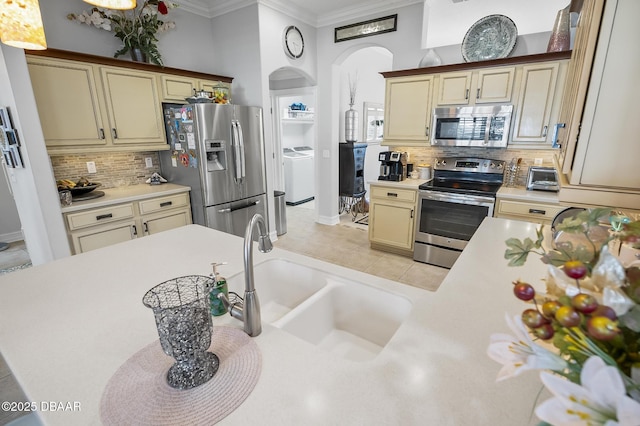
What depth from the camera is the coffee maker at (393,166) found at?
3.65 m

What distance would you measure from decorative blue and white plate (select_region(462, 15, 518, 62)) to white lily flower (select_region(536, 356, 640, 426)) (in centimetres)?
351

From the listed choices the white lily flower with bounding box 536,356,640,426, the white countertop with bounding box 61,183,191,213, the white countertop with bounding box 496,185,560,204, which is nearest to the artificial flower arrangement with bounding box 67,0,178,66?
the white countertop with bounding box 61,183,191,213

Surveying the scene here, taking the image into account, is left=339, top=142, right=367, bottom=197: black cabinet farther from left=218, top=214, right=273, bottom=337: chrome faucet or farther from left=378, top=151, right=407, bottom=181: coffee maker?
left=218, top=214, right=273, bottom=337: chrome faucet

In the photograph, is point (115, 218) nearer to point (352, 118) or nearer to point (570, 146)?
point (570, 146)

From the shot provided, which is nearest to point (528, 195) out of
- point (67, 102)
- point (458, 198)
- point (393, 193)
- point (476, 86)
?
point (458, 198)

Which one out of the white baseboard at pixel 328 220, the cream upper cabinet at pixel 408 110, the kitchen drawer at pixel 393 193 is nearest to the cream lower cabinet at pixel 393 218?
the kitchen drawer at pixel 393 193

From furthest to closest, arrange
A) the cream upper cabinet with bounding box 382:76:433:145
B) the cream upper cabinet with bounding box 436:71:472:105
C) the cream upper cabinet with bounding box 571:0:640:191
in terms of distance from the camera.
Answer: the cream upper cabinet with bounding box 382:76:433:145
the cream upper cabinet with bounding box 436:71:472:105
the cream upper cabinet with bounding box 571:0:640:191

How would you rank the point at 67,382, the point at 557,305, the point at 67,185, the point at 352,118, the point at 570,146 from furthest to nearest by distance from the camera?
the point at 352,118 < the point at 67,185 < the point at 570,146 < the point at 67,382 < the point at 557,305

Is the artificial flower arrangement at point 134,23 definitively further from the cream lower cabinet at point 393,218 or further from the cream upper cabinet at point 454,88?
the cream upper cabinet at point 454,88

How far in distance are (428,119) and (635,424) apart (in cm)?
348

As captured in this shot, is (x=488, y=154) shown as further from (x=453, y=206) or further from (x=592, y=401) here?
(x=592, y=401)

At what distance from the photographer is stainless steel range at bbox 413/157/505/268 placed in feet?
10.1

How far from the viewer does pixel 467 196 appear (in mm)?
3047

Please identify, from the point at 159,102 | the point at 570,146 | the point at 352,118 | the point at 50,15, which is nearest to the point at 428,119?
the point at 352,118
